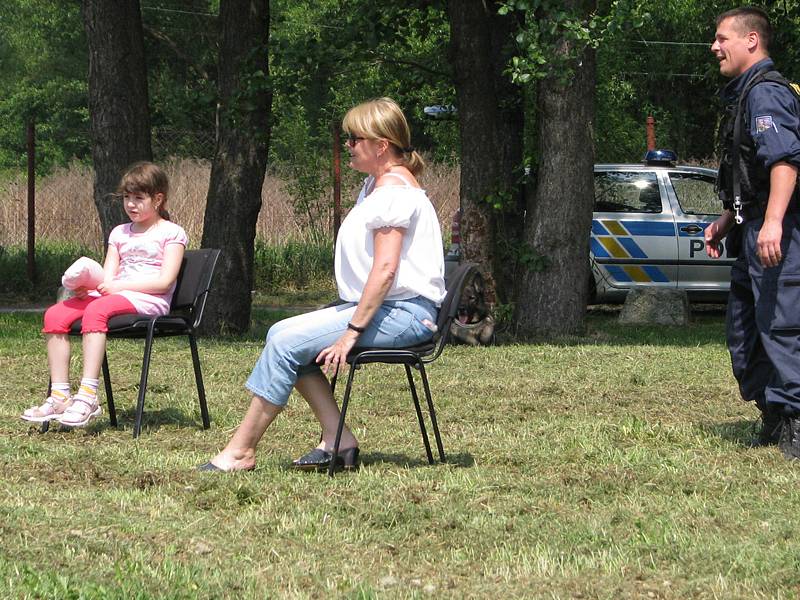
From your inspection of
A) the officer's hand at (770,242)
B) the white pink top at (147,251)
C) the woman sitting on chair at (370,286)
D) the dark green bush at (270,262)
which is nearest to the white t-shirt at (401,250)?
the woman sitting on chair at (370,286)

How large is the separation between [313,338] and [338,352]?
15 centimetres

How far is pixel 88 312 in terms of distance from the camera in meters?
6.71

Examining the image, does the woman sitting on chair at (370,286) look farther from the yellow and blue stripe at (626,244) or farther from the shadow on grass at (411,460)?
the yellow and blue stripe at (626,244)

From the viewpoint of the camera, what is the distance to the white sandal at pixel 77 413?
6.59 meters

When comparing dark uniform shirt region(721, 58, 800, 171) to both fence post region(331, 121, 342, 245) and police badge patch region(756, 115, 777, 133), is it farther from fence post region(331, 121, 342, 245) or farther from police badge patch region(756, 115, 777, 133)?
fence post region(331, 121, 342, 245)

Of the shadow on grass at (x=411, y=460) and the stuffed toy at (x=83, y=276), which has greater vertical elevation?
the stuffed toy at (x=83, y=276)

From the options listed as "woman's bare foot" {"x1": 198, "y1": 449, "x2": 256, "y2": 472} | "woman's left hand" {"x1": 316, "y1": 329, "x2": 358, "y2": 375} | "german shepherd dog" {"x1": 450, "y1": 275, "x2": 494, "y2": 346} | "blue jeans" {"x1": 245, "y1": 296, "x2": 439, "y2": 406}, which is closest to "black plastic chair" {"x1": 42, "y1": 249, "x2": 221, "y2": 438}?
"woman's bare foot" {"x1": 198, "y1": 449, "x2": 256, "y2": 472}

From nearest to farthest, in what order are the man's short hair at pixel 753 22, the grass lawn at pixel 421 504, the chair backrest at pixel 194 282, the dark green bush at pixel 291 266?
the grass lawn at pixel 421 504
the man's short hair at pixel 753 22
the chair backrest at pixel 194 282
the dark green bush at pixel 291 266

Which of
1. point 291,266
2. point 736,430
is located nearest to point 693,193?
point 291,266

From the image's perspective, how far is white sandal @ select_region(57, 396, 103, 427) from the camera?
659cm

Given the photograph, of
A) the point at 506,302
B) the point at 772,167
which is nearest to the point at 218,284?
the point at 506,302

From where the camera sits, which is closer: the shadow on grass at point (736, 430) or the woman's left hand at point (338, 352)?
the woman's left hand at point (338, 352)

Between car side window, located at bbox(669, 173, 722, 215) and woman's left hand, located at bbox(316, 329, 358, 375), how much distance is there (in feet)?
34.3

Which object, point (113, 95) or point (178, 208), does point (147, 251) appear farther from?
point (178, 208)
